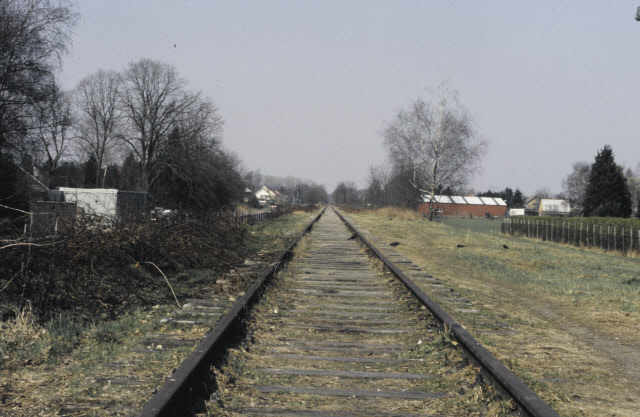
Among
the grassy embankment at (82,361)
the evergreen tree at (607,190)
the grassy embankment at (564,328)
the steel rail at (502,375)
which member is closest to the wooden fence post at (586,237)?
the grassy embankment at (564,328)

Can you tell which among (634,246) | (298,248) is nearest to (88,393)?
(298,248)

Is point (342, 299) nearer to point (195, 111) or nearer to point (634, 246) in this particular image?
point (634, 246)

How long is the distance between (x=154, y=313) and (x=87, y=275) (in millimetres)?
1113

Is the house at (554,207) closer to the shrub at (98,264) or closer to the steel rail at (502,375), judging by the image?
the shrub at (98,264)

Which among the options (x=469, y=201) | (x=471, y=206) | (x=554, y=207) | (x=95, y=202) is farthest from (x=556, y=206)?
(x=95, y=202)

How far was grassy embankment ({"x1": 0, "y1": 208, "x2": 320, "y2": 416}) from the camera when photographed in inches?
119

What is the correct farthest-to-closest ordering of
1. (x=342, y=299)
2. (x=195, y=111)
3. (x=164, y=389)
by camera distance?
(x=195, y=111) → (x=342, y=299) → (x=164, y=389)

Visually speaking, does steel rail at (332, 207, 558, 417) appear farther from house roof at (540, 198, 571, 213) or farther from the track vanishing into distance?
house roof at (540, 198, 571, 213)

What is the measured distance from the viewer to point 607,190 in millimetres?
47781

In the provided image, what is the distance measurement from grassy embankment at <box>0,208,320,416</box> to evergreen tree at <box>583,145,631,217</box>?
164 ft

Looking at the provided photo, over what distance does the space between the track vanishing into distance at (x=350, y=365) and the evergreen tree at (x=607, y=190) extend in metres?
47.6

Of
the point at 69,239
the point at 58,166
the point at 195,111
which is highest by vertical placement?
the point at 195,111

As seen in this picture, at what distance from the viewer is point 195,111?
4853 cm

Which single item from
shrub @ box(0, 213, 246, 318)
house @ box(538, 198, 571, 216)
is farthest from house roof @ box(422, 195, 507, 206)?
shrub @ box(0, 213, 246, 318)
